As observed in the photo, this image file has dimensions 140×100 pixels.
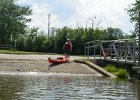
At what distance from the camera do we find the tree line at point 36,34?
62247 millimetres

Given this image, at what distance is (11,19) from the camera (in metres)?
86.4

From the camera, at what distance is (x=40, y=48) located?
67.4 m

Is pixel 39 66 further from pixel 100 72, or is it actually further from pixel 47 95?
pixel 47 95

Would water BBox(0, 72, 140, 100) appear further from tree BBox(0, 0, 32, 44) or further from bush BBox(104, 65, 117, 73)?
tree BBox(0, 0, 32, 44)

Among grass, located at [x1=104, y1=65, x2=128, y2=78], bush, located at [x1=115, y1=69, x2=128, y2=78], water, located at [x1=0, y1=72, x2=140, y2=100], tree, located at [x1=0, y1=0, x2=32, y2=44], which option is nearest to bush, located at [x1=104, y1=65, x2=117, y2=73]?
grass, located at [x1=104, y1=65, x2=128, y2=78]

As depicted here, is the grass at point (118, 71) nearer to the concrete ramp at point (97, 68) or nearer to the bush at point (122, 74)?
the bush at point (122, 74)

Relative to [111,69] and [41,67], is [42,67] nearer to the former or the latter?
[41,67]

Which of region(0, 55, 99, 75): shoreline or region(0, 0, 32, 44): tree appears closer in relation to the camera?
region(0, 55, 99, 75): shoreline

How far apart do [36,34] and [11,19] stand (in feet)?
32.5

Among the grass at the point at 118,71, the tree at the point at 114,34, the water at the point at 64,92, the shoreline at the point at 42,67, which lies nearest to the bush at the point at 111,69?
the grass at the point at 118,71

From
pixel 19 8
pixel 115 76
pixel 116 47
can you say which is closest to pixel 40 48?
pixel 19 8

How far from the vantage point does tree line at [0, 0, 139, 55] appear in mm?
62247

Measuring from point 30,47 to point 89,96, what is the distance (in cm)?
5392

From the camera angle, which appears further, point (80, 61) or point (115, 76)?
point (80, 61)
